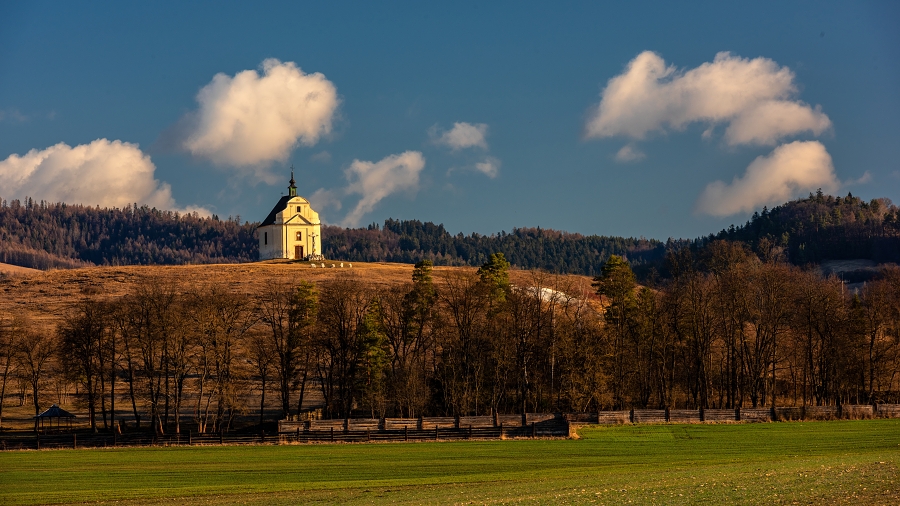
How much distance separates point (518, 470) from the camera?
119 ft

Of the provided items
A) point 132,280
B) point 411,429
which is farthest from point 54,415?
point 132,280

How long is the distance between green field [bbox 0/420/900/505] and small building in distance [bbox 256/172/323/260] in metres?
90.3

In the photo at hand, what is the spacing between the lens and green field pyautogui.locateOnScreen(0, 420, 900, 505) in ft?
82.7

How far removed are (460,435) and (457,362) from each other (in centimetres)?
917

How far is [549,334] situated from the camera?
63.4 metres

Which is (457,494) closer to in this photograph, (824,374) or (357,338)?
(357,338)

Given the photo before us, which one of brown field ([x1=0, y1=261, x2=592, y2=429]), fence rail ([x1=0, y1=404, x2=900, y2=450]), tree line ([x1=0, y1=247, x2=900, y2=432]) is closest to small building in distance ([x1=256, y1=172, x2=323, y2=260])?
brown field ([x1=0, y1=261, x2=592, y2=429])

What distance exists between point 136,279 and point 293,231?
85.6ft

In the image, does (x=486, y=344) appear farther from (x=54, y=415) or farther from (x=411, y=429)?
(x=54, y=415)

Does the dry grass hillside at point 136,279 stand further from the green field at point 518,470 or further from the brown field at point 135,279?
the green field at point 518,470

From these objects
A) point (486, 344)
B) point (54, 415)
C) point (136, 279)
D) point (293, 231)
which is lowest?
point (54, 415)

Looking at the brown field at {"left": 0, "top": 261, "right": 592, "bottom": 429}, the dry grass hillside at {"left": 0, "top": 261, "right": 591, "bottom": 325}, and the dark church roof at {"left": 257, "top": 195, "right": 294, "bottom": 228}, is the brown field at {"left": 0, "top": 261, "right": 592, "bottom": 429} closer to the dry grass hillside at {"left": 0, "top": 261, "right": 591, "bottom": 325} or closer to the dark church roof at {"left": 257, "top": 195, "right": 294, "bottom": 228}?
the dry grass hillside at {"left": 0, "top": 261, "right": 591, "bottom": 325}

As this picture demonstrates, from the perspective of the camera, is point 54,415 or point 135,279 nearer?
point 54,415

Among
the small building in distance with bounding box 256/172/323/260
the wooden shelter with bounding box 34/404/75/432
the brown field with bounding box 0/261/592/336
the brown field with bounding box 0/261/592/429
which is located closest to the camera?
the wooden shelter with bounding box 34/404/75/432
